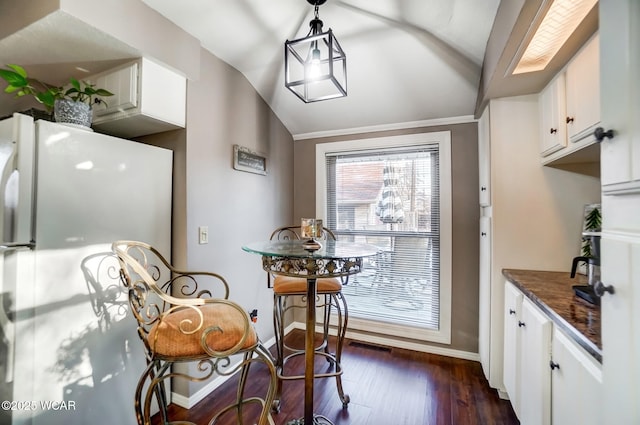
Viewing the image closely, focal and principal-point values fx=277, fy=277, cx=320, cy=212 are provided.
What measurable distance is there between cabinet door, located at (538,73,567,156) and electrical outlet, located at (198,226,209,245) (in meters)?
2.30

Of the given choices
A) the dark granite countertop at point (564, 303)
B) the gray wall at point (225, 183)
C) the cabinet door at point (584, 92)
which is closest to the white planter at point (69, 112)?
the gray wall at point (225, 183)

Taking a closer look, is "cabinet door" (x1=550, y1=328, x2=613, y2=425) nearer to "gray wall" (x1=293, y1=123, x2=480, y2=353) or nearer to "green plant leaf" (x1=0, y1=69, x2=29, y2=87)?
"gray wall" (x1=293, y1=123, x2=480, y2=353)

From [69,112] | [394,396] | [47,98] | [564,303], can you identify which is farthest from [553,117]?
[47,98]

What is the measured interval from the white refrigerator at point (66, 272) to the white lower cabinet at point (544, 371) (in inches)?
84.3

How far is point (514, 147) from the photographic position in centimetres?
193

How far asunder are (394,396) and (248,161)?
7.17 feet

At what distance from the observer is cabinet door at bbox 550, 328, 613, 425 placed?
0.85 metres

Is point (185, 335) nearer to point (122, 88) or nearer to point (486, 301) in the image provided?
point (122, 88)

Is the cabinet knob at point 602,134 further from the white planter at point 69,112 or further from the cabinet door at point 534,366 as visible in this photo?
the white planter at point 69,112

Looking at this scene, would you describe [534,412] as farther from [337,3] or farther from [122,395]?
[337,3]

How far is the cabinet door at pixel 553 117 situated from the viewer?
157 cm

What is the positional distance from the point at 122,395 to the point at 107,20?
6.76 feet

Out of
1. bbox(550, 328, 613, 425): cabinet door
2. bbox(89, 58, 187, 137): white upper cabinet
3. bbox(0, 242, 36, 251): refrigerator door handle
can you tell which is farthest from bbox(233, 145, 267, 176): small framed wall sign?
bbox(550, 328, 613, 425): cabinet door

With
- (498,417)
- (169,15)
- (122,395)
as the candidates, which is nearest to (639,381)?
(498,417)
